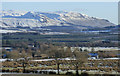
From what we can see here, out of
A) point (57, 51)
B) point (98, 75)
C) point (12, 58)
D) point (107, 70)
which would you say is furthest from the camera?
point (12, 58)

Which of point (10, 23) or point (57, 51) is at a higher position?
point (57, 51)

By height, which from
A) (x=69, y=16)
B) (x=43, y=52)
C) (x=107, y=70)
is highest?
(x=107, y=70)

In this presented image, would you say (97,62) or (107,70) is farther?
(97,62)

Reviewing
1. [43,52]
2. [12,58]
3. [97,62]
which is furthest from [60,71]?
[43,52]

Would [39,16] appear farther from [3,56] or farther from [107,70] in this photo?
[107,70]

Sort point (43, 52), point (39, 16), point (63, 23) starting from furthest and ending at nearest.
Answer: point (39, 16) → point (63, 23) → point (43, 52)

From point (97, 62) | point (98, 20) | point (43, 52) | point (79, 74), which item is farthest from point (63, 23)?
point (79, 74)

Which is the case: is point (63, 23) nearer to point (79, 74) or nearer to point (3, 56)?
point (3, 56)

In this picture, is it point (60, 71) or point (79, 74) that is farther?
point (60, 71)

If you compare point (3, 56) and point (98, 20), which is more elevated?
point (3, 56)
